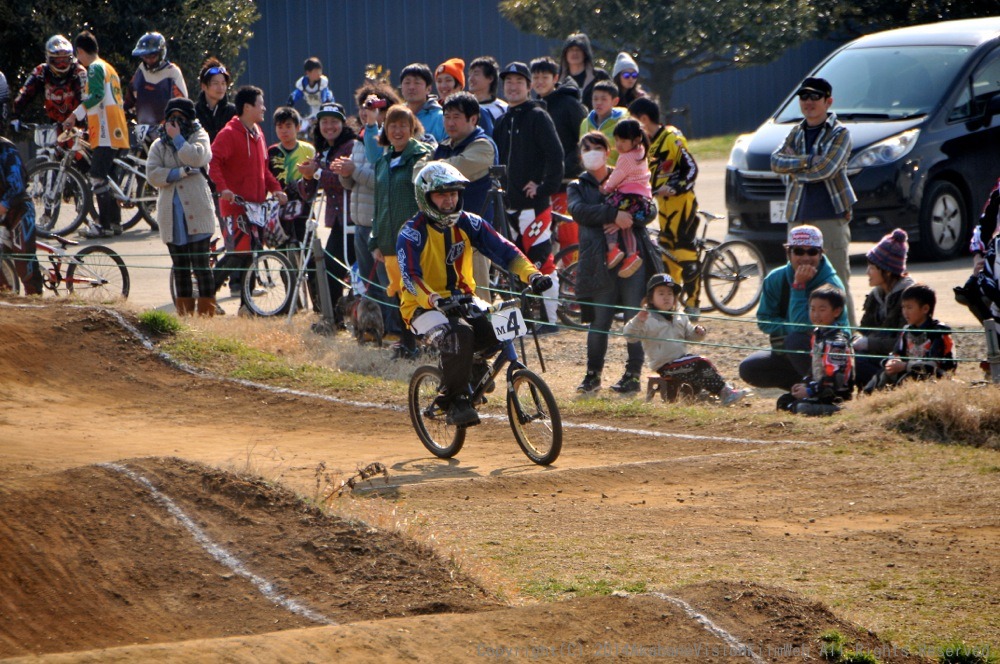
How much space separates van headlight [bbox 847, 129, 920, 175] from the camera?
13.9 metres

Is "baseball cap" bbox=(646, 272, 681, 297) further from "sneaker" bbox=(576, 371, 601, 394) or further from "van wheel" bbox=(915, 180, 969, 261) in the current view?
"van wheel" bbox=(915, 180, 969, 261)

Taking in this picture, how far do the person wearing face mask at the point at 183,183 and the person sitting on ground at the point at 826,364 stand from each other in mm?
5584

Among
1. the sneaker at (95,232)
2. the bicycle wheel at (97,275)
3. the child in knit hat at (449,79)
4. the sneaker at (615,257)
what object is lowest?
the bicycle wheel at (97,275)

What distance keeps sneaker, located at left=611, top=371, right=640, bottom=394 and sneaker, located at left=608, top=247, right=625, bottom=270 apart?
0.91m

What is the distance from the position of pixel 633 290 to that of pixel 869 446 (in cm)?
289

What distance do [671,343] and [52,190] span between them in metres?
9.27

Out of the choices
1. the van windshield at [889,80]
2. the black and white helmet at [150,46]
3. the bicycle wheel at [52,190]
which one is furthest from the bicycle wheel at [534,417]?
the bicycle wheel at [52,190]

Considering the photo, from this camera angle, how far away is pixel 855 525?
21.9 ft

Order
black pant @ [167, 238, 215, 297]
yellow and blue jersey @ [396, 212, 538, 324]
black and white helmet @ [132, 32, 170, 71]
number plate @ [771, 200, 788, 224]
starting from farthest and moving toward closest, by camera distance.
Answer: black and white helmet @ [132, 32, 170, 71]
black pant @ [167, 238, 215, 297]
number plate @ [771, 200, 788, 224]
yellow and blue jersey @ [396, 212, 538, 324]

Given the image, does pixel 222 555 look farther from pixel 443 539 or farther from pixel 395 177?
pixel 395 177

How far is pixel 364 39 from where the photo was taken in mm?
29906

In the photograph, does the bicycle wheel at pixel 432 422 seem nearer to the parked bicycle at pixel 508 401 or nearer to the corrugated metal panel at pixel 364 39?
the parked bicycle at pixel 508 401

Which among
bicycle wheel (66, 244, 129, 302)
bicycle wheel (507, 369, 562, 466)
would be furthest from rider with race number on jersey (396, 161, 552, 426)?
bicycle wheel (66, 244, 129, 302)

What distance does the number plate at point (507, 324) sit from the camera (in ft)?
26.5
